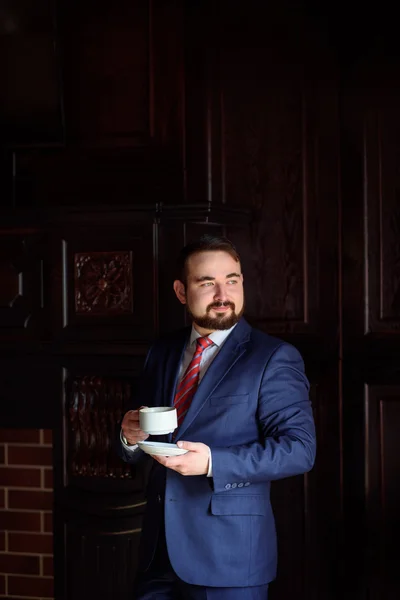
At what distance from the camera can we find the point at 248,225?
2.97 m

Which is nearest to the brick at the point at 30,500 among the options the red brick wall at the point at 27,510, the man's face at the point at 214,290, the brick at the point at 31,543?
the red brick wall at the point at 27,510

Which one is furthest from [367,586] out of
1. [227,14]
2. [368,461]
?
[227,14]

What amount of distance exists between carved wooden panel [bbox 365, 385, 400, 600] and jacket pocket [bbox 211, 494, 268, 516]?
3.49ft

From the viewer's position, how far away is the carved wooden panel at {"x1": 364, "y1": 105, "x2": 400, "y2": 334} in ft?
9.45

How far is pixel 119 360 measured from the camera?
2746 millimetres

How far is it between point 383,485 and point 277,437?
1.16 metres

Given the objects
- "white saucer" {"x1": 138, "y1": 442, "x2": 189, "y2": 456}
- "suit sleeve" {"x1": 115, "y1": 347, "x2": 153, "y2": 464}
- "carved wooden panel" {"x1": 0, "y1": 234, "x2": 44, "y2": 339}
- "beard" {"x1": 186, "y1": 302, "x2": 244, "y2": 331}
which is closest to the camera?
"white saucer" {"x1": 138, "y1": 442, "x2": 189, "y2": 456}

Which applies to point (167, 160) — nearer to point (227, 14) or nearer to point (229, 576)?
point (227, 14)

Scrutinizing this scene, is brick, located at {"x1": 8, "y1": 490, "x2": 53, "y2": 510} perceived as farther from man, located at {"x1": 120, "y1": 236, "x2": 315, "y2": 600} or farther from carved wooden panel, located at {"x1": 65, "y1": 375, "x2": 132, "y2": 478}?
man, located at {"x1": 120, "y1": 236, "x2": 315, "y2": 600}

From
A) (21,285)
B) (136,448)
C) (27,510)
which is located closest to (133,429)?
(136,448)

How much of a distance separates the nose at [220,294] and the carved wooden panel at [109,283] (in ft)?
2.12

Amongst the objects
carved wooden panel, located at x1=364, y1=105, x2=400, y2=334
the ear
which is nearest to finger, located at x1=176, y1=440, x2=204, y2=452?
the ear

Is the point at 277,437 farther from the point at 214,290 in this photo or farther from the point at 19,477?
the point at 19,477

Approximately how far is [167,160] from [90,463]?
1179 mm
